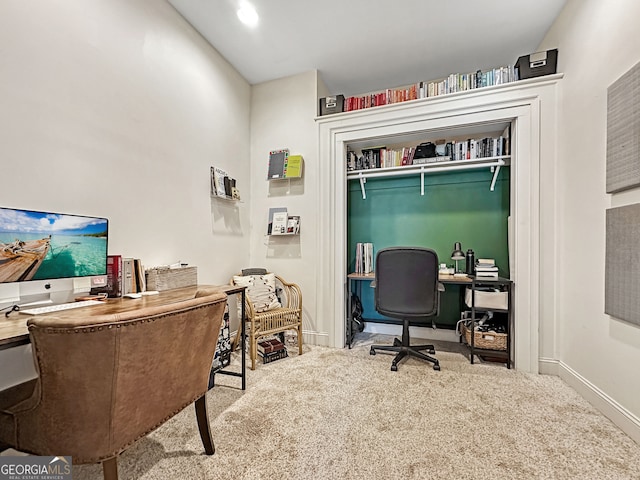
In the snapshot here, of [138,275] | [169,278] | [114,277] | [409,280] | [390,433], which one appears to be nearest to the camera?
[390,433]

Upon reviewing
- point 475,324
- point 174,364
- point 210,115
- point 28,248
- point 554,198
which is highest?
point 210,115

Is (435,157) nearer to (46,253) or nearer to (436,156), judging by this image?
(436,156)

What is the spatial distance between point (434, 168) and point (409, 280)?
50.2 inches

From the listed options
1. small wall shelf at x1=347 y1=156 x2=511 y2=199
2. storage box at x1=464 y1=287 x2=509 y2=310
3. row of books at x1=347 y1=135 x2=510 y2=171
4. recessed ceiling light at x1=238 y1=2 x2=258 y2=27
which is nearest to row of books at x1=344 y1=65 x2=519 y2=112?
row of books at x1=347 y1=135 x2=510 y2=171

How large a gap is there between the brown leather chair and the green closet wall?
2650mm

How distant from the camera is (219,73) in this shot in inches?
113

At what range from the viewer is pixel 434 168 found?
2992mm

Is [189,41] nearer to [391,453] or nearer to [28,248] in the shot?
[28,248]

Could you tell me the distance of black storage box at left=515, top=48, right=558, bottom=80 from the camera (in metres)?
2.37

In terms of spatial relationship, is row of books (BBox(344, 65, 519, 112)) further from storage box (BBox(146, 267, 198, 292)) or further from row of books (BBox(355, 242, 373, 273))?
storage box (BBox(146, 267, 198, 292))

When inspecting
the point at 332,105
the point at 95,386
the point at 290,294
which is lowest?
the point at 290,294

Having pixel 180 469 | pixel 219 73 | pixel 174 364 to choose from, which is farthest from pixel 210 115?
pixel 180 469

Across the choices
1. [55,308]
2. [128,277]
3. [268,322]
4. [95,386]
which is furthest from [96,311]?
[268,322]

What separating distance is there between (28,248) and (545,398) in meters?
3.12
